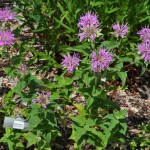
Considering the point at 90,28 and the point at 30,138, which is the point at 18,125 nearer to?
the point at 30,138

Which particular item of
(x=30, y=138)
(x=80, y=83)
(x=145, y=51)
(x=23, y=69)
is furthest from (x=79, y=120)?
(x=145, y=51)

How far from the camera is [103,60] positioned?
1.99 m

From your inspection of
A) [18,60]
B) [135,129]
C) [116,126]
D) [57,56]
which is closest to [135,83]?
[135,129]

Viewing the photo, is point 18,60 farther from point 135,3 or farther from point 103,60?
point 135,3

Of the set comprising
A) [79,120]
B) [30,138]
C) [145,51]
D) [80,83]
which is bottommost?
[30,138]

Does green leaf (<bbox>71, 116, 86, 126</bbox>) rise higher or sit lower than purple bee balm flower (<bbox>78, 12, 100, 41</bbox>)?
lower

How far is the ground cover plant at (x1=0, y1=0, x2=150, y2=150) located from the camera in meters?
2.16

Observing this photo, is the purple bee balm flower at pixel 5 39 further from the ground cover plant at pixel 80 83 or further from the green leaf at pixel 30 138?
the green leaf at pixel 30 138

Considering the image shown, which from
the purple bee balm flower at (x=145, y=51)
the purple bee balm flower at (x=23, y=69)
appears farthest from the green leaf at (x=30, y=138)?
the purple bee balm flower at (x=145, y=51)

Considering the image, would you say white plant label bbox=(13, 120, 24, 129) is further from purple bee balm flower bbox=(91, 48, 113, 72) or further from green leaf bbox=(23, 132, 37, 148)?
purple bee balm flower bbox=(91, 48, 113, 72)

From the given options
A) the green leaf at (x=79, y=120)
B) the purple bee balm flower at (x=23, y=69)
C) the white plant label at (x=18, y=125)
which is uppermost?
the purple bee balm flower at (x=23, y=69)

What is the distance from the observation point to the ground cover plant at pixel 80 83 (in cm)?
216

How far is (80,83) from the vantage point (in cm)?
230

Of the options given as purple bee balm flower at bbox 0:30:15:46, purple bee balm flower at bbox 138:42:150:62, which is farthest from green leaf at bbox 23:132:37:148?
purple bee balm flower at bbox 138:42:150:62
